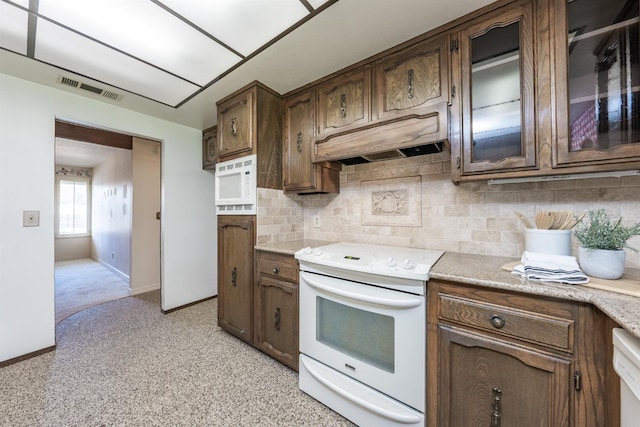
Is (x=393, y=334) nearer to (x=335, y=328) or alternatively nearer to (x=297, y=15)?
(x=335, y=328)

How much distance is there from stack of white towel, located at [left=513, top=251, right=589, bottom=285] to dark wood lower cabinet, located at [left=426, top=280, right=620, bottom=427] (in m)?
0.10

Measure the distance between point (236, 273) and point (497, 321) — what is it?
6.37 feet

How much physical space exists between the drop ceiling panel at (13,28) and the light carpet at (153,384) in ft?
7.47

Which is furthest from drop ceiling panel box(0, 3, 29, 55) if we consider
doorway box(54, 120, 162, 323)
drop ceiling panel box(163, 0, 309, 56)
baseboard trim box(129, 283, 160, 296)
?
baseboard trim box(129, 283, 160, 296)

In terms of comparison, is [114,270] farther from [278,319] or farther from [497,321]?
[497,321]

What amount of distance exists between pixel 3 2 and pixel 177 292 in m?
2.73

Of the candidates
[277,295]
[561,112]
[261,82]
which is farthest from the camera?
[261,82]

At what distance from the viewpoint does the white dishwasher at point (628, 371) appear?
2.14 feet

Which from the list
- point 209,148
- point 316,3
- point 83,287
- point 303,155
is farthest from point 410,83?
point 83,287

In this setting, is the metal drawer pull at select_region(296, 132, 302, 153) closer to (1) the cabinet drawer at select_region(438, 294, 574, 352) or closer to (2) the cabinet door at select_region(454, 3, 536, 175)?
(2) the cabinet door at select_region(454, 3, 536, 175)

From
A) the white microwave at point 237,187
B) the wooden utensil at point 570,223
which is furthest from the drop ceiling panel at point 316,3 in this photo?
the wooden utensil at point 570,223

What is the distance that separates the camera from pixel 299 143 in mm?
2117

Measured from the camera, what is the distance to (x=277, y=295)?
6.17ft

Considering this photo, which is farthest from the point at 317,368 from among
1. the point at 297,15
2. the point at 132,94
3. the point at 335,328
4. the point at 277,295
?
the point at 132,94
